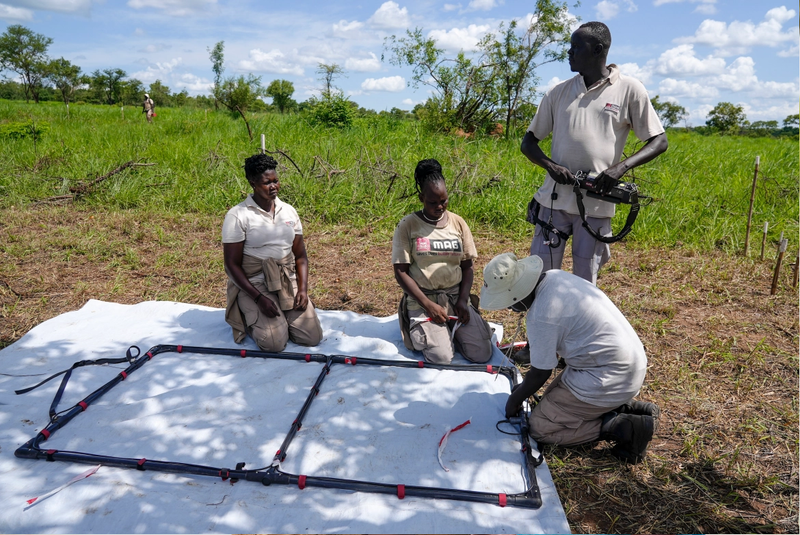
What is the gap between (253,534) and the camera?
74.0 inches

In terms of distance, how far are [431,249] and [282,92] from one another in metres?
24.4

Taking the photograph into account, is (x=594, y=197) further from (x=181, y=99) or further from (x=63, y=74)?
(x=63, y=74)

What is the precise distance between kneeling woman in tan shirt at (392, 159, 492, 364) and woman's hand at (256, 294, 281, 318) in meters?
0.76

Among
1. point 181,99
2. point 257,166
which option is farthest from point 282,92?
point 257,166

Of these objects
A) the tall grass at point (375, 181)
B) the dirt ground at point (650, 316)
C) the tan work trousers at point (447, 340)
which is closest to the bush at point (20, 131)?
the tall grass at point (375, 181)

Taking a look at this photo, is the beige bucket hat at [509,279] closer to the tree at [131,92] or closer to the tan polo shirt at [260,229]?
the tan polo shirt at [260,229]

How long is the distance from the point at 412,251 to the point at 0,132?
925 cm

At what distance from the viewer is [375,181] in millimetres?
6574

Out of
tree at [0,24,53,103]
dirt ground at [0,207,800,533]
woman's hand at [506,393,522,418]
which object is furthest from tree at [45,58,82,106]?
woman's hand at [506,393,522,418]

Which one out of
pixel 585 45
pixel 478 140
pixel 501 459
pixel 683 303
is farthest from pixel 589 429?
pixel 478 140

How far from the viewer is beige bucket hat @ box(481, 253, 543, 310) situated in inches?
83.7

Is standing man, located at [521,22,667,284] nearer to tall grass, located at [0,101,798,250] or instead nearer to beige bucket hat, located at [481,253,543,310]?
beige bucket hat, located at [481,253,543,310]

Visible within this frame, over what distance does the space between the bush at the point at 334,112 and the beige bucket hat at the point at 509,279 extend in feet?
28.3

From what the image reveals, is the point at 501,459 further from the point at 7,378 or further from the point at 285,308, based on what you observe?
the point at 7,378
